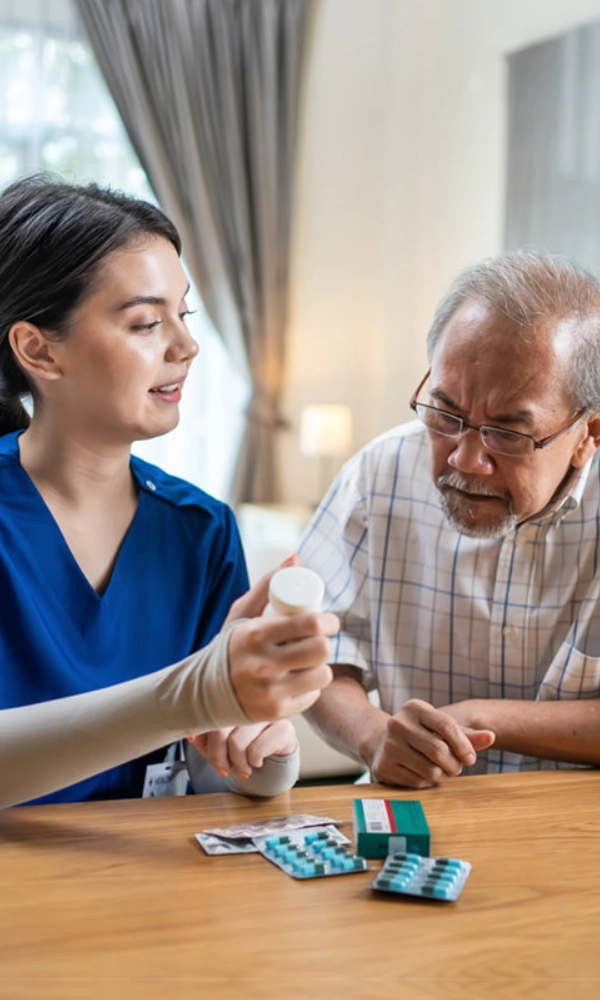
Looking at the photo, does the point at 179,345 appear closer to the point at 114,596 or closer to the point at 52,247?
the point at 52,247

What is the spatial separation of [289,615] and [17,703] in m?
0.55

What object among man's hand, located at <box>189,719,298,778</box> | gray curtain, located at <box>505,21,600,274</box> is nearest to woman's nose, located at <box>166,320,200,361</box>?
man's hand, located at <box>189,719,298,778</box>

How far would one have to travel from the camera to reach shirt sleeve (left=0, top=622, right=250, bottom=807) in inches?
40.6

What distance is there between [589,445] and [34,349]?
825 millimetres

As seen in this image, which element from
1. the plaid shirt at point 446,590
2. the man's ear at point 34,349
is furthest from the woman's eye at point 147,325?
the plaid shirt at point 446,590

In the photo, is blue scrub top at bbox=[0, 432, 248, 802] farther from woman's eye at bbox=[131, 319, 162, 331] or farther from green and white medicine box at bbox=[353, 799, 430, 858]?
green and white medicine box at bbox=[353, 799, 430, 858]

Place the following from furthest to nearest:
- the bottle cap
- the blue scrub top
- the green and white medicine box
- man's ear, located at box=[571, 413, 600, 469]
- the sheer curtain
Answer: the sheer curtain, man's ear, located at box=[571, 413, 600, 469], the blue scrub top, the green and white medicine box, the bottle cap

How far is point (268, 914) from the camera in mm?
1003

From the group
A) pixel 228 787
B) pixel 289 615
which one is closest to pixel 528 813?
pixel 228 787

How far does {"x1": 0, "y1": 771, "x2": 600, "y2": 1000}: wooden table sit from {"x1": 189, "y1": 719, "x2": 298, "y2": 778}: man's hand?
0.05m

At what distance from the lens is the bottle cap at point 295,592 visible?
100 centimetres

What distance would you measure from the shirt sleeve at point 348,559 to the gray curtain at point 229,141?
144 inches

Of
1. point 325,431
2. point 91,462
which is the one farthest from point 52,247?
point 325,431

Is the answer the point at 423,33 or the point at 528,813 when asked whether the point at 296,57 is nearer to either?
the point at 423,33
